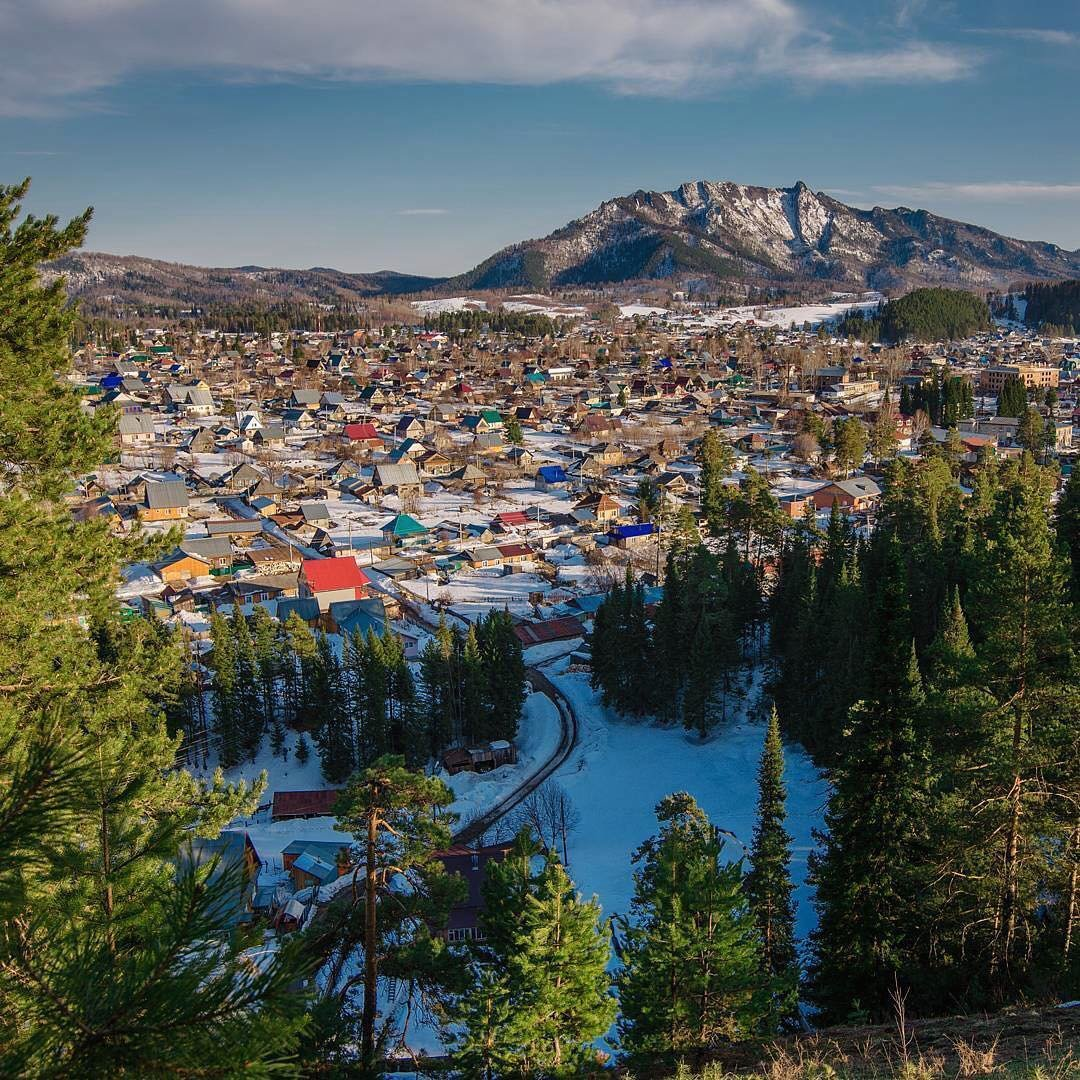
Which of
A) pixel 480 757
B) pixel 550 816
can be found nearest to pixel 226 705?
pixel 480 757

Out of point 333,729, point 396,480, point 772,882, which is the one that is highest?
point 396,480

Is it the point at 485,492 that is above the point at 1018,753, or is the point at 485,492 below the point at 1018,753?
below

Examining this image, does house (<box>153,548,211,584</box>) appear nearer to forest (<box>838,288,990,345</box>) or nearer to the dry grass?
the dry grass

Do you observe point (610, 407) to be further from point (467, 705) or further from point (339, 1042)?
point (339, 1042)

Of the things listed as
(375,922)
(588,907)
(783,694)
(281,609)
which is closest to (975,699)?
(588,907)

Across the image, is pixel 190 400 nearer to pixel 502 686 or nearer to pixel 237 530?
pixel 237 530

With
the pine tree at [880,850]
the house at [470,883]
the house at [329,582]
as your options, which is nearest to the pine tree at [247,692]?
the house at [329,582]
